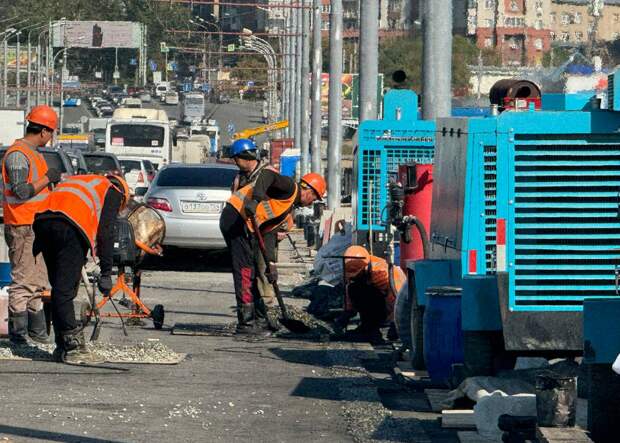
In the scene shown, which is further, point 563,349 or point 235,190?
point 235,190

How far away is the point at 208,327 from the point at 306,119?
36.1 meters

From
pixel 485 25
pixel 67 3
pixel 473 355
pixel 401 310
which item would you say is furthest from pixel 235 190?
pixel 67 3

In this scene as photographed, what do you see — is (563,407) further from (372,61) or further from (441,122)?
(372,61)

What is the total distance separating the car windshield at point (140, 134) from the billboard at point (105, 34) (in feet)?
259

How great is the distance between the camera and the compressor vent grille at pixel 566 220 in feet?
33.9

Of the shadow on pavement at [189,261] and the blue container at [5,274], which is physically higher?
the blue container at [5,274]

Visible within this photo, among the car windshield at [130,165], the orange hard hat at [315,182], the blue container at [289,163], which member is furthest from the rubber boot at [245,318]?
the blue container at [289,163]

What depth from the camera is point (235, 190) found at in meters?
15.8

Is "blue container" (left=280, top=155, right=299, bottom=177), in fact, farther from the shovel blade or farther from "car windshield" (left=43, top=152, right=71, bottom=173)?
the shovel blade

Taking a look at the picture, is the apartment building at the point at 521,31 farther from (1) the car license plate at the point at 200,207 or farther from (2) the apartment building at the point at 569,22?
(1) the car license plate at the point at 200,207

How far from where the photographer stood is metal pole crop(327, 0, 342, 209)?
36719mm

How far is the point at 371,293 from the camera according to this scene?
48.8ft

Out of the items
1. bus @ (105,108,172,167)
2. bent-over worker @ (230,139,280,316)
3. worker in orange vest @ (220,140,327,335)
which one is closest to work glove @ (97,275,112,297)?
worker in orange vest @ (220,140,327,335)

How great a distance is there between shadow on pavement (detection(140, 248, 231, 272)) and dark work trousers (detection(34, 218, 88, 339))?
490 inches
